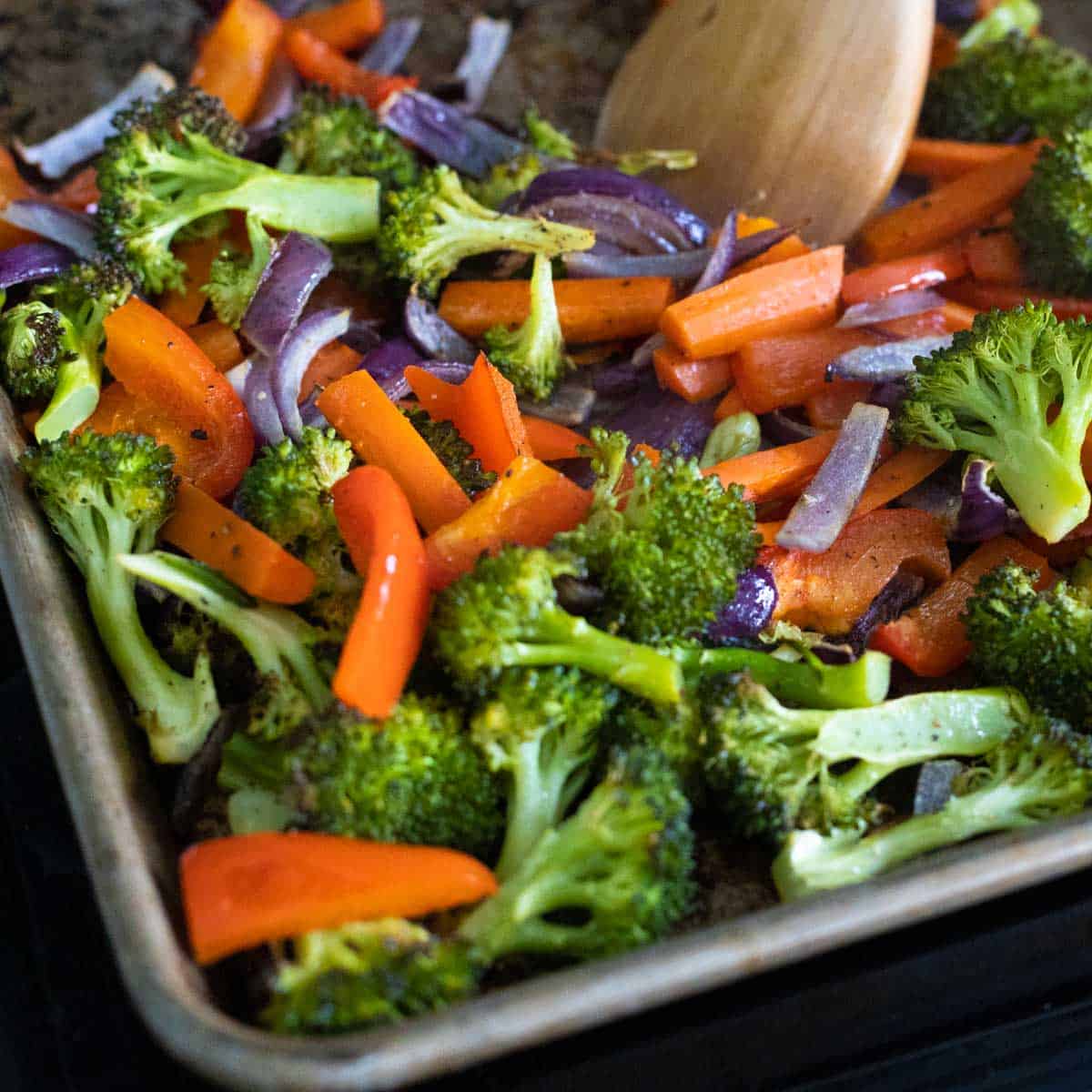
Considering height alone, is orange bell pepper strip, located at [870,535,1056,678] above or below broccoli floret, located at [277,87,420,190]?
below

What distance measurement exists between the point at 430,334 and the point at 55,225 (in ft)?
2.58

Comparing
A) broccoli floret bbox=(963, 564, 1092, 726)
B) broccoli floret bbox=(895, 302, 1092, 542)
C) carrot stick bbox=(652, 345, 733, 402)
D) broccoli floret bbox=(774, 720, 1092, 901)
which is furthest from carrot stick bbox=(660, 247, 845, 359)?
broccoli floret bbox=(774, 720, 1092, 901)

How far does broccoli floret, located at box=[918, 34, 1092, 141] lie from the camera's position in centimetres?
270

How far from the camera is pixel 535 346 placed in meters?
2.04

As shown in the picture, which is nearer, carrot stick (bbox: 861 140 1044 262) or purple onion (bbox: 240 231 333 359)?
purple onion (bbox: 240 231 333 359)

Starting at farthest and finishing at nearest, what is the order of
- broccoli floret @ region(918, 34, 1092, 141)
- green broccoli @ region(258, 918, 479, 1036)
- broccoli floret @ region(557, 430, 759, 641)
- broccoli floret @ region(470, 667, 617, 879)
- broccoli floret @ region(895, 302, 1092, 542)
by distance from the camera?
broccoli floret @ region(918, 34, 1092, 141), broccoli floret @ region(895, 302, 1092, 542), broccoli floret @ region(557, 430, 759, 641), broccoli floret @ region(470, 667, 617, 879), green broccoli @ region(258, 918, 479, 1036)

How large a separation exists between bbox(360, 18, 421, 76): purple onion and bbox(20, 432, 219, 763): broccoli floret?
1.57 metres

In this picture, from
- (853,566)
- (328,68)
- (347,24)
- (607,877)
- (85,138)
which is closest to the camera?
(607,877)

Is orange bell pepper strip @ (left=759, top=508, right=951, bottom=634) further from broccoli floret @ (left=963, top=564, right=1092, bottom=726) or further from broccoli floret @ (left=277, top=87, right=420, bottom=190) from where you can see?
broccoli floret @ (left=277, top=87, right=420, bottom=190)

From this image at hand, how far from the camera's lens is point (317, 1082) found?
3.42 ft

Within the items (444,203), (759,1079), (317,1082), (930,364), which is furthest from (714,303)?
(317,1082)

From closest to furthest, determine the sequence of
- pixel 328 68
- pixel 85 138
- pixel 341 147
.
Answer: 1. pixel 341 147
2. pixel 85 138
3. pixel 328 68

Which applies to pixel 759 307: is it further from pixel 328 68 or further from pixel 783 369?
pixel 328 68

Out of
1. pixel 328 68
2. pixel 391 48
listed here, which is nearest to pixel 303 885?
pixel 328 68
